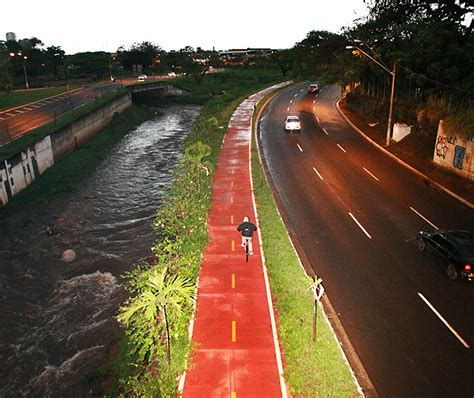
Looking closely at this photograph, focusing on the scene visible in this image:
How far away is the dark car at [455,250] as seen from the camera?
51.0 ft

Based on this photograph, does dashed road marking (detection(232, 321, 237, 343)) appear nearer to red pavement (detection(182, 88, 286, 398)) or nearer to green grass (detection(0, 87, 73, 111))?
red pavement (detection(182, 88, 286, 398))

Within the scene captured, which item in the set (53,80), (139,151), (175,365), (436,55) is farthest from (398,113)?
(53,80)

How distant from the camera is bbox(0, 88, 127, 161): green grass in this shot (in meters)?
33.0

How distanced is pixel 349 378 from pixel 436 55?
29.6 meters

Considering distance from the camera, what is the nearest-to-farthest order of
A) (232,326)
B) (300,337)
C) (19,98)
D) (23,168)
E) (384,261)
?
(300,337) < (232,326) < (384,261) < (23,168) < (19,98)

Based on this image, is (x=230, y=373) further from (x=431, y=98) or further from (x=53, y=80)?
(x=53, y=80)

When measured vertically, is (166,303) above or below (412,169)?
above

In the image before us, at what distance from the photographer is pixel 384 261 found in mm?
17734

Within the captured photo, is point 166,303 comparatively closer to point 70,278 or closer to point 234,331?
point 234,331

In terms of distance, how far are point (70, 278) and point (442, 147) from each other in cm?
2650

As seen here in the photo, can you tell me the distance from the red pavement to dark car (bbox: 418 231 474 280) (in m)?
7.55

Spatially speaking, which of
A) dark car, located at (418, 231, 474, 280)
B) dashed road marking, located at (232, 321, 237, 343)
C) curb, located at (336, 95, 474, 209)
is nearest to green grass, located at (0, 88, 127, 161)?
dashed road marking, located at (232, 321, 237, 343)

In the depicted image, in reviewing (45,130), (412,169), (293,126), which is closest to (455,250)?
(412,169)

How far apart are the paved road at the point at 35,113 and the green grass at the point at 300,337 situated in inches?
1156
